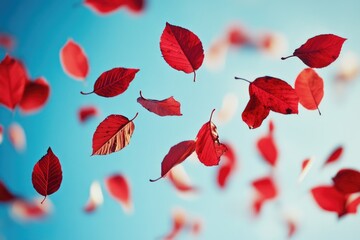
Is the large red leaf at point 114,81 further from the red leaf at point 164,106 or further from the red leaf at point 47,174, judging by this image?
the red leaf at point 47,174

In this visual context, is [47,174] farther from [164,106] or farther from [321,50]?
[321,50]

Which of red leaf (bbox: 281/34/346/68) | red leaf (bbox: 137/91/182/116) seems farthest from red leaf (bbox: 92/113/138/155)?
red leaf (bbox: 281/34/346/68)

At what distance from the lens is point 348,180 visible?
6.55ft

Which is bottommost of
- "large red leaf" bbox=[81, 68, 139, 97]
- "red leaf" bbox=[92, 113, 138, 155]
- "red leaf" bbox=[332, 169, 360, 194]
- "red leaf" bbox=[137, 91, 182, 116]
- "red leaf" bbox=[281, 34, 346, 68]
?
"red leaf" bbox=[332, 169, 360, 194]

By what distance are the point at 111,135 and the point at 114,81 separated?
28 centimetres

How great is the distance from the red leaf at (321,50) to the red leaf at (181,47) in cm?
53

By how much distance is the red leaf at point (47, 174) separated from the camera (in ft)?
4.98

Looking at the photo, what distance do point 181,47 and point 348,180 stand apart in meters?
1.36

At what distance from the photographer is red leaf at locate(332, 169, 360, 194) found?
1.97m

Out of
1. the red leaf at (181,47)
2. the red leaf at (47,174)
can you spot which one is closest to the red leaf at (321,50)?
the red leaf at (181,47)

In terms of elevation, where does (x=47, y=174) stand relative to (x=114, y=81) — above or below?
below

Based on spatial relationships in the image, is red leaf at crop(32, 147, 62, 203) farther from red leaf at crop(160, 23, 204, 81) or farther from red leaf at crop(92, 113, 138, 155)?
red leaf at crop(160, 23, 204, 81)

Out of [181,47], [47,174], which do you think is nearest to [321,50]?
[181,47]

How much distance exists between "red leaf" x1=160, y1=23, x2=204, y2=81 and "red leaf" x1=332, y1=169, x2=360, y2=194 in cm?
120
